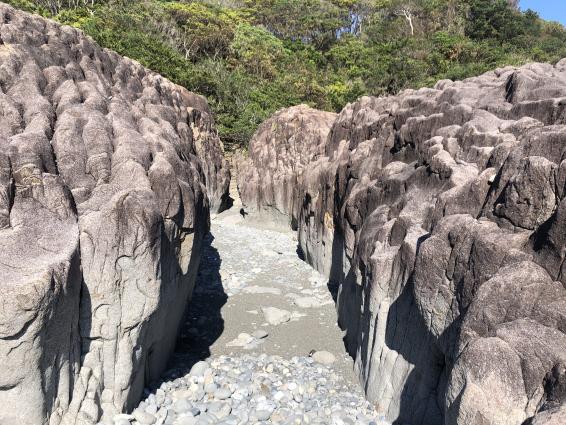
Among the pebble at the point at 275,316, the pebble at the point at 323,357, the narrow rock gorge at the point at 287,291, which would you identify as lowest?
the pebble at the point at 323,357

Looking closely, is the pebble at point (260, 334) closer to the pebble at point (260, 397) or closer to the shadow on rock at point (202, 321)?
the shadow on rock at point (202, 321)

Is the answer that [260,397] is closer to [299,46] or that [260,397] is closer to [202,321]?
[202,321]

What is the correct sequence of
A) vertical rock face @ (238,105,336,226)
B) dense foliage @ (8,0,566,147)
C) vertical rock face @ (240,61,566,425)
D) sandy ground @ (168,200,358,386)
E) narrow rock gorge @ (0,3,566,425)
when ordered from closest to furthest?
vertical rock face @ (240,61,566,425) → narrow rock gorge @ (0,3,566,425) → sandy ground @ (168,200,358,386) → vertical rock face @ (238,105,336,226) → dense foliage @ (8,0,566,147)

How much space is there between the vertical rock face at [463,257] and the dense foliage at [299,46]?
2336cm

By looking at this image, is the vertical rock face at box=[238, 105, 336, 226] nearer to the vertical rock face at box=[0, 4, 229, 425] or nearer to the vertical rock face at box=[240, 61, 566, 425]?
the vertical rock face at box=[240, 61, 566, 425]

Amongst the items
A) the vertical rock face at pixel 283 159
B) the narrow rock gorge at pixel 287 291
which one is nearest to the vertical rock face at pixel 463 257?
the narrow rock gorge at pixel 287 291

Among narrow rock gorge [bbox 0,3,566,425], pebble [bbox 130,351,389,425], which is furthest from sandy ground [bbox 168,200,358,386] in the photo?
pebble [bbox 130,351,389,425]

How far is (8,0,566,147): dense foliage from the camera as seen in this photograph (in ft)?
117

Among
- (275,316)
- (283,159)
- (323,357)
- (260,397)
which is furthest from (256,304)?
(283,159)

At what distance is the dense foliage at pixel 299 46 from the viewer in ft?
117

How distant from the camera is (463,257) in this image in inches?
274

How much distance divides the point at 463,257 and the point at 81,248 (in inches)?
251

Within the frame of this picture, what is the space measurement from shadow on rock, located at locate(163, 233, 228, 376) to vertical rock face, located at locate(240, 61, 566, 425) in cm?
382

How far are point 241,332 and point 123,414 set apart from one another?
4623 mm
